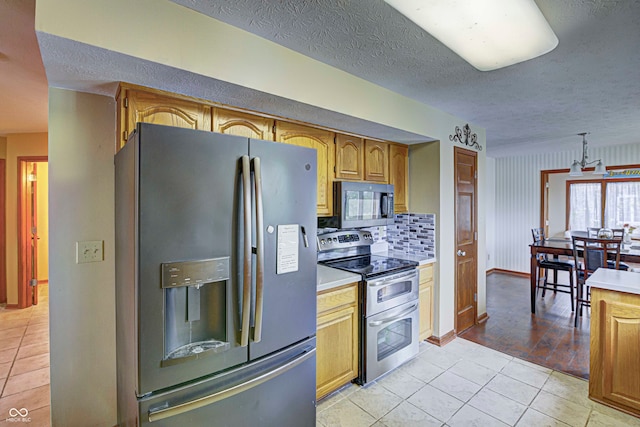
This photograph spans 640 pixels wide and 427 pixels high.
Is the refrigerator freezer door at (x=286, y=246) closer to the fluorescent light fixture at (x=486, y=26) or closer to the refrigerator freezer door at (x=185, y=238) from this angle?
the refrigerator freezer door at (x=185, y=238)

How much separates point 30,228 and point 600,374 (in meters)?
6.18

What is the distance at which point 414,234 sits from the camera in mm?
3289

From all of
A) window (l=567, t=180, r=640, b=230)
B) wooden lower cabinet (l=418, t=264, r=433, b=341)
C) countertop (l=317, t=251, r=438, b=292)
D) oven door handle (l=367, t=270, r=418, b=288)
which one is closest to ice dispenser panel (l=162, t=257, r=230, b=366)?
countertop (l=317, t=251, r=438, b=292)

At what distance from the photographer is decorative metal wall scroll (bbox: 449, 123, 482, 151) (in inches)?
129

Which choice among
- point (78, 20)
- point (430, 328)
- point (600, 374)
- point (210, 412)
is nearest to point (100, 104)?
point (78, 20)

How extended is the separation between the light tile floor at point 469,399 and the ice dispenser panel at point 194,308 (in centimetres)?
116

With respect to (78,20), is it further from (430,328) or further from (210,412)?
(430,328)

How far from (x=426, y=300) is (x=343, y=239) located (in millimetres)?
1023

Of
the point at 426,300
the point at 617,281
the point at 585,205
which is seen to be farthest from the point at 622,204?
the point at 426,300

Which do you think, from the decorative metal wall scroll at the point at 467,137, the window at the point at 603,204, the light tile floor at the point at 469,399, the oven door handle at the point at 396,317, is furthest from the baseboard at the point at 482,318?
the window at the point at 603,204

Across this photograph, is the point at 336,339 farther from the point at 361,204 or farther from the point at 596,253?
the point at 596,253

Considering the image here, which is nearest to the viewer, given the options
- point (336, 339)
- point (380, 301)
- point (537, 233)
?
point (336, 339)

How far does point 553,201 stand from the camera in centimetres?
566

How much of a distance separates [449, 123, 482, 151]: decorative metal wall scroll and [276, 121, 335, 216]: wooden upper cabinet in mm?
1455
